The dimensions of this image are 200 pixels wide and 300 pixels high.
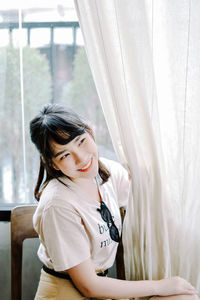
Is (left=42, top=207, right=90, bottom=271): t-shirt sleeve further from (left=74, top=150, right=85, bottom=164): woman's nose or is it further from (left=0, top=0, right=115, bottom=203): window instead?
(left=0, top=0, right=115, bottom=203): window

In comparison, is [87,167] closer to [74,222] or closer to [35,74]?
[74,222]

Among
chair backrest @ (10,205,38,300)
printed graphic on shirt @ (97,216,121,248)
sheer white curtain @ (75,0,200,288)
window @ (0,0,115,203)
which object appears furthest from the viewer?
window @ (0,0,115,203)

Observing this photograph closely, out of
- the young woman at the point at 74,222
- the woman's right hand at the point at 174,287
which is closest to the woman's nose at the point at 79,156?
the young woman at the point at 74,222

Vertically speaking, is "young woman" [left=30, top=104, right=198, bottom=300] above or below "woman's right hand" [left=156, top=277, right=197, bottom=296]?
above

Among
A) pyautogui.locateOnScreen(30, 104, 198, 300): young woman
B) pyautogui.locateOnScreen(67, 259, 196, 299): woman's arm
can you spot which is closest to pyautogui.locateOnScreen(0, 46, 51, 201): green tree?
pyautogui.locateOnScreen(30, 104, 198, 300): young woman

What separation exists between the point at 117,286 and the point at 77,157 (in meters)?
0.43

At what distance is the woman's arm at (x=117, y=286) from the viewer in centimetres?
103

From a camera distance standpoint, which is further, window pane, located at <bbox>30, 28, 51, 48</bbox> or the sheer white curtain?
window pane, located at <bbox>30, 28, 51, 48</bbox>

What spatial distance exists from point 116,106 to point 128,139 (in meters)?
0.11

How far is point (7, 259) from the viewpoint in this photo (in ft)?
5.10

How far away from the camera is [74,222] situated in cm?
102

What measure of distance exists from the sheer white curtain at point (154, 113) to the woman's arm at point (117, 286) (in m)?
0.05

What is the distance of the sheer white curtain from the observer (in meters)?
0.98

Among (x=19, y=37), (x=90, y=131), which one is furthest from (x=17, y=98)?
(x=90, y=131)
